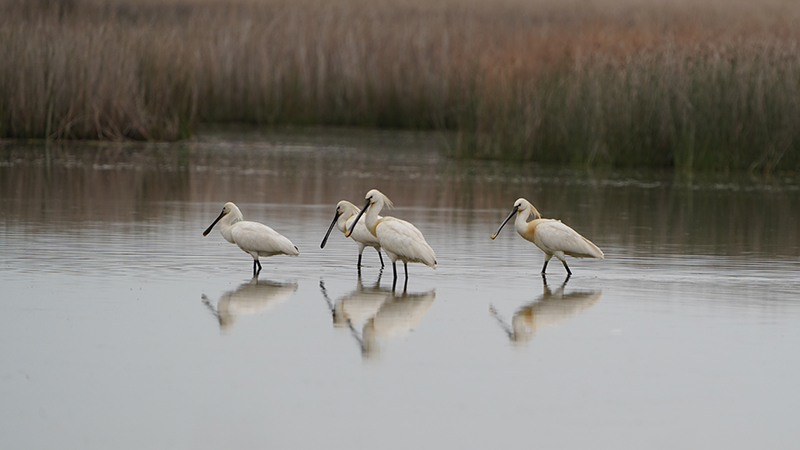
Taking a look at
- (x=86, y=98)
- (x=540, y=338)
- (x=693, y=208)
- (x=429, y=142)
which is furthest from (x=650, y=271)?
(x=429, y=142)

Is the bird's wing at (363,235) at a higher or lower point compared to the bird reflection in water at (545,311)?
higher

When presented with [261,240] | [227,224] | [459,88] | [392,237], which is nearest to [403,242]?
[392,237]

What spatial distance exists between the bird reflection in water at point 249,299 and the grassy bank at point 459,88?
12.5 meters

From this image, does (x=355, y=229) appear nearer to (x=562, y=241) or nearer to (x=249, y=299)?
(x=562, y=241)

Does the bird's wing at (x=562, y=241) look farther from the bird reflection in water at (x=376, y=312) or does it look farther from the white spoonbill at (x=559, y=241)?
the bird reflection in water at (x=376, y=312)

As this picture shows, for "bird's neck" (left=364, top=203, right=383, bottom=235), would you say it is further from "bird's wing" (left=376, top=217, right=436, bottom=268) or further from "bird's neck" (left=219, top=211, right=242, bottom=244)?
"bird's neck" (left=219, top=211, right=242, bottom=244)

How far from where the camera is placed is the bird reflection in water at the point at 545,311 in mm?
7000

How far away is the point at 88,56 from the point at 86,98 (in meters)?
0.74

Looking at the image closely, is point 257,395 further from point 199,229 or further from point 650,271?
point 199,229

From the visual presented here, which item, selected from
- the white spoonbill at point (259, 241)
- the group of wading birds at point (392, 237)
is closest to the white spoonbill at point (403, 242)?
the group of wading birds at point (392, 237)

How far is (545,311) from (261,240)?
2464 mm

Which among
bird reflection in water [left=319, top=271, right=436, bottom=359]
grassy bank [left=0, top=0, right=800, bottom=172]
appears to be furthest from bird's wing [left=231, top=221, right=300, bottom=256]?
grassy bank [left=0, top=0, right=800, bottom=172]

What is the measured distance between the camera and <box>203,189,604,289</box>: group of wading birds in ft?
29.0

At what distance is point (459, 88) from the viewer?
23703mm
